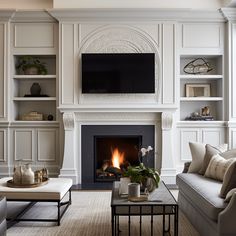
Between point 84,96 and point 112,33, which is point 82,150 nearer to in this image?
point 84,96

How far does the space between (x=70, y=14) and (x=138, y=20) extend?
1.10m

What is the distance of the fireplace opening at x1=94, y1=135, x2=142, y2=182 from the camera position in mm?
6496

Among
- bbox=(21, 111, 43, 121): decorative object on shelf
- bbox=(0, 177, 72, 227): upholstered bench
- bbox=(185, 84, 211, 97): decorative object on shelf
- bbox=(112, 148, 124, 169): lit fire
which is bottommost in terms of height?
bbox=(0, 177, 72, 227): upholstered bench

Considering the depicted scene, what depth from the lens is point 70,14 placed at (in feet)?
20.4

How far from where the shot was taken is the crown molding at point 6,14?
6273 mm

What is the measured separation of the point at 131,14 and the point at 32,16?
163 centimetres

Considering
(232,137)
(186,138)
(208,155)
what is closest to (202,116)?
(186,138)

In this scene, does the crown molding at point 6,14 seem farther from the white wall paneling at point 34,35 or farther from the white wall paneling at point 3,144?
the white wall paneling at point 3,144

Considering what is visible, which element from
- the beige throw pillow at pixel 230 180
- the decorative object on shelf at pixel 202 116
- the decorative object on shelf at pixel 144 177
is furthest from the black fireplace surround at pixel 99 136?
the beige throw pillow at pixel 230 180

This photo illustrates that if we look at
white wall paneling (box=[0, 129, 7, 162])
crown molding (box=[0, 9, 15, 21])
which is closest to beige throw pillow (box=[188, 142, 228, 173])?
white wall paneling (box=[0, 129, 7, 162])

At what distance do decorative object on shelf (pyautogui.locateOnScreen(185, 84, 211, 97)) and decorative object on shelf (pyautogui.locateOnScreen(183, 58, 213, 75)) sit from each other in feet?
0.80

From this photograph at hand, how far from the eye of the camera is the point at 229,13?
6238 millimetres

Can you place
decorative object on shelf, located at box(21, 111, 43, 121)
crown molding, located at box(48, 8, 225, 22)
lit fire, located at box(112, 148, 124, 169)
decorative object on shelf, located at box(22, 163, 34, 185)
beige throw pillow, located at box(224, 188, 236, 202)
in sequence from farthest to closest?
lit fire, located at box(112, 148, 124, 169) → decorative object on shelf, located at box(21, 111, 43, 121) → crown molding, located at box(48, 8, 225, 22) → decorative object on shelf, located at box(22, 163, 34, 185) → beige throw pillow, located at box(224, 188, 236, 202)

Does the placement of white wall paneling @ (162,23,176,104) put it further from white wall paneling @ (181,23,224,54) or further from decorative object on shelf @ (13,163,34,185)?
decorative object on shelf @ (13,163,34,185)
